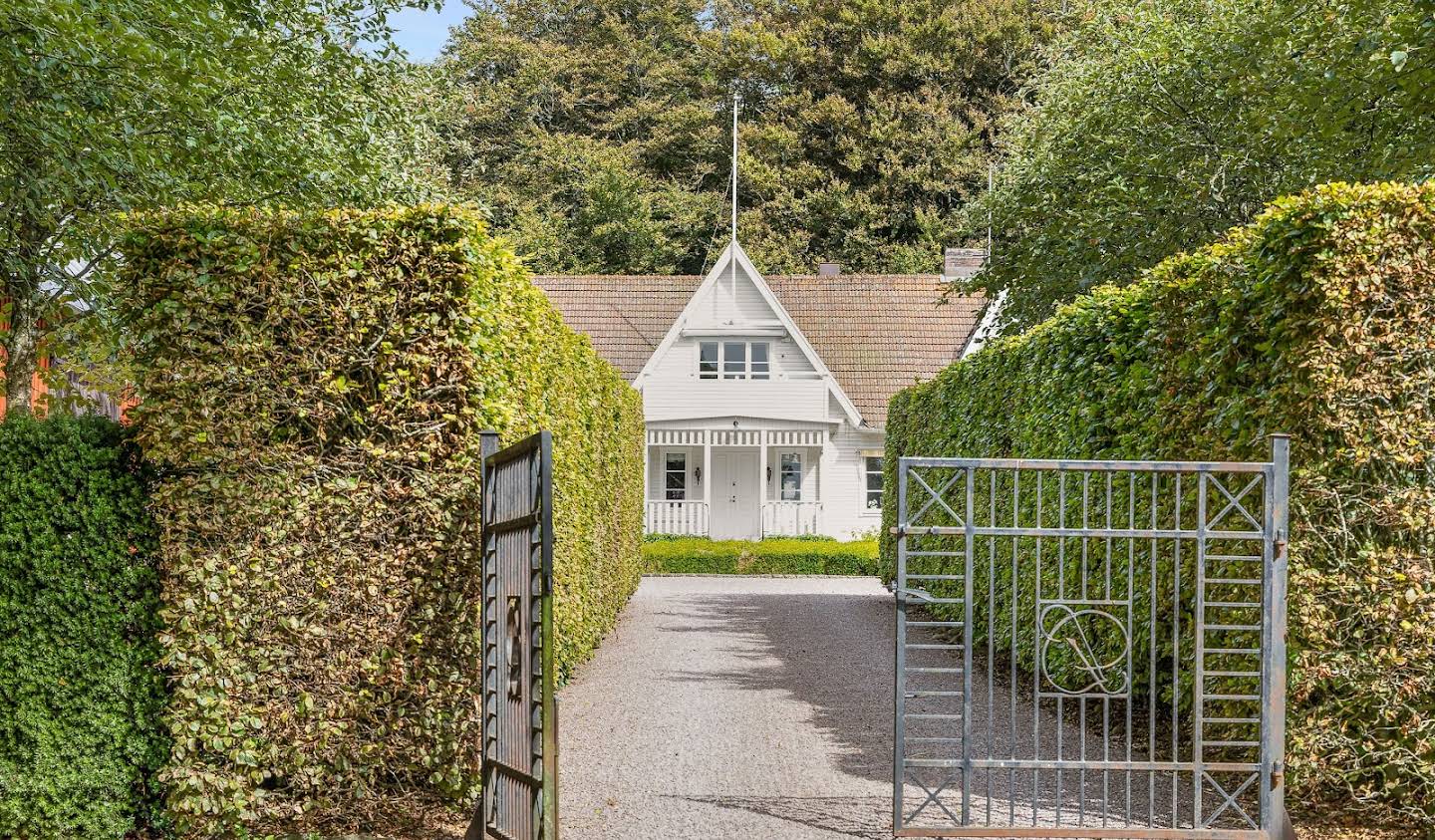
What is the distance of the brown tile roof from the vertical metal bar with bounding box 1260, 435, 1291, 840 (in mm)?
26535

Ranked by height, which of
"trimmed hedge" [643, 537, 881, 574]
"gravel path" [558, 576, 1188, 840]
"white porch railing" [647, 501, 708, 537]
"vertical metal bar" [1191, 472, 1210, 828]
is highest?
"vertical metal bar" [1191, 472, 1210, 828]

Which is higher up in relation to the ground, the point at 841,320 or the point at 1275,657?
the point at 841,320

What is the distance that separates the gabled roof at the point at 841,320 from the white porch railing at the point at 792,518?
2746 mm

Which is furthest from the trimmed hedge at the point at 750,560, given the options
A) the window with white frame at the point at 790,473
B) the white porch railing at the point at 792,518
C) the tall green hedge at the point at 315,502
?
the tall green hedge at the point at 315,502

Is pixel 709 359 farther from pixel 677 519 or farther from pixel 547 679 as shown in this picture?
pixel 547 679

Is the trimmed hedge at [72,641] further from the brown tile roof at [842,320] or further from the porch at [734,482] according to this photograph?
the brown tile roof at [842,320]

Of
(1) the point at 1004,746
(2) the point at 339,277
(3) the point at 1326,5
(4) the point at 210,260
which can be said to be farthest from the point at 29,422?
(3) the point at 1326,5

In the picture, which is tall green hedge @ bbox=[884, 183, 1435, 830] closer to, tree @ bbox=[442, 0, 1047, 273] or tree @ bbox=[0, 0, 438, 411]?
tree @ bbox=[0, 0, 438, 411]

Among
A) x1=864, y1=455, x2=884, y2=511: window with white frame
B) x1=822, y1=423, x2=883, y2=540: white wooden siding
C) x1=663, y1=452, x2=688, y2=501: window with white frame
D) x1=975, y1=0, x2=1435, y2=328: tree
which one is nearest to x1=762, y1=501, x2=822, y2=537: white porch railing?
x1=822, y1=423, x2=883, y2=540: white wooden siding

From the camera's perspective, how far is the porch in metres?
32.2

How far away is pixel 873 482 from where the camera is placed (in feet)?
112

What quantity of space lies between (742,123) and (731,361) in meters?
16.3

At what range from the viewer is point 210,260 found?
6.93 m

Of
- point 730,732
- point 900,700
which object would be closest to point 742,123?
point 730,732
